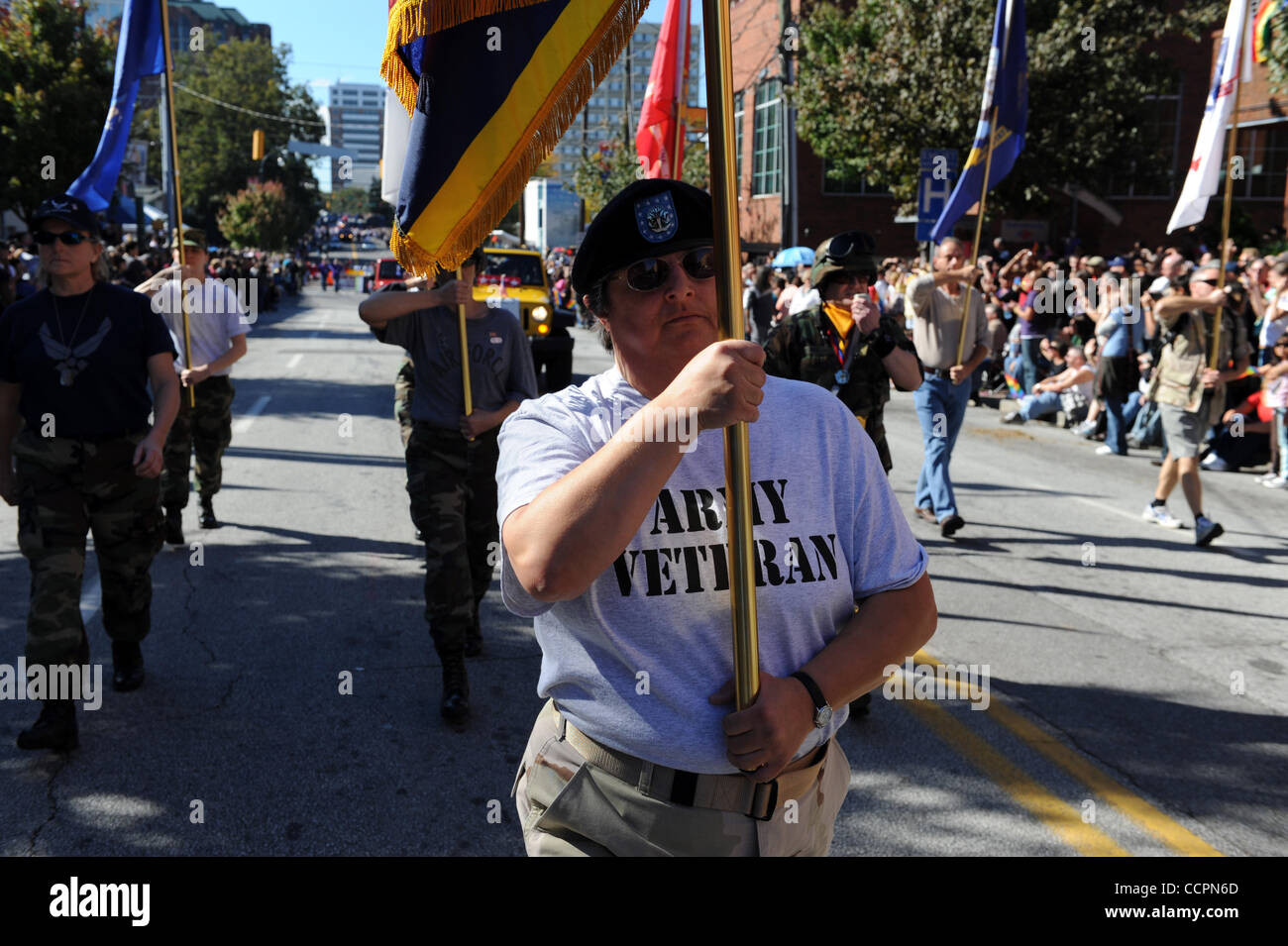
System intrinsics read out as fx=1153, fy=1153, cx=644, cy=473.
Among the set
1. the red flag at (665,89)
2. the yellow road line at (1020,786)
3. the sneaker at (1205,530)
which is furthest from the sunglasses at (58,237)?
the sneaker at (1205,530)

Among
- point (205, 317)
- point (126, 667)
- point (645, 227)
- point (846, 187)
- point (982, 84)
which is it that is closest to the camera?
point (645, 227)

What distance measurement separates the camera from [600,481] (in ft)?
5.68

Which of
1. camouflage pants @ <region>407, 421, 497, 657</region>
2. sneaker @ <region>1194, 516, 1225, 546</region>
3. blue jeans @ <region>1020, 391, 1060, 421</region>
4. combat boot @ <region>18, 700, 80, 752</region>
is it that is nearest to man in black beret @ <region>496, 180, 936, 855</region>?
camouflage pants @ <region>407, 421, 497, 657</region>

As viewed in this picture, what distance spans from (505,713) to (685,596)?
327cm

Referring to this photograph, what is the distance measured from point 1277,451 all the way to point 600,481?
12455 mm

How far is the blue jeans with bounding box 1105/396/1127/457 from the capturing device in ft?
44.9

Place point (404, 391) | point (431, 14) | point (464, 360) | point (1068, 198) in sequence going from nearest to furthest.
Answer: point (431, 14) → point (464, 360) → point (404, 391) → point (1068, 198)

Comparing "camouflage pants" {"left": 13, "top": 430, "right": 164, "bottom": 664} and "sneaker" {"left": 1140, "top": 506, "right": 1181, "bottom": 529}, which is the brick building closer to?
"sneaker" {"left": 1140, "top": 506, "right": 1181, "bottom": 529}

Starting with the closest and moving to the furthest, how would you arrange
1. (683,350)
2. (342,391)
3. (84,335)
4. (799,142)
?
(683,350)
(84,335)
(342,391)
(799,142)

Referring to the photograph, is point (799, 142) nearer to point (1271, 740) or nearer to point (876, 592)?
point (1271, 740)

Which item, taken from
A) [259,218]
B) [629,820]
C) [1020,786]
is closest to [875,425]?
[1020,786]

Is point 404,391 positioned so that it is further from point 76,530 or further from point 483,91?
point 483,91

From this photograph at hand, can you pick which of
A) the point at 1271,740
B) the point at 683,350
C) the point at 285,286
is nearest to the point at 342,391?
the point at 1271,740

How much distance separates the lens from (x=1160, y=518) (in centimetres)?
944
